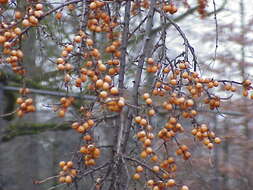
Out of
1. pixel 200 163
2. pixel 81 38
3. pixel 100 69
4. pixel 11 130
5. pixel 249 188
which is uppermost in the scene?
pixel 81 38

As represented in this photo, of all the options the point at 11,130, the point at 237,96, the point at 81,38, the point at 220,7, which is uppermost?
the point at 220,7

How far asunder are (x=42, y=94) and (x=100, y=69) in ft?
6.98

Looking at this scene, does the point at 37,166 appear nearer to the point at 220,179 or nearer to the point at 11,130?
the point at 11,130

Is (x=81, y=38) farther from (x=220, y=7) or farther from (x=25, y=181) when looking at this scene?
(x=220, y=7)

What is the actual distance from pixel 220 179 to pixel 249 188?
30 centimetres

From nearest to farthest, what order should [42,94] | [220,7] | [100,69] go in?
1. [100,69]
2. [42,94]
3. [220,7]

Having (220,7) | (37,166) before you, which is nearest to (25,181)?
(37,166)

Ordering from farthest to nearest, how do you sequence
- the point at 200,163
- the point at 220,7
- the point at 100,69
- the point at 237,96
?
1. the point at 220,7
2. the point at 237,96
3. the point at 200,163
4. the point at 100,69

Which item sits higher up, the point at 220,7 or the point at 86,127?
the point at 220,7

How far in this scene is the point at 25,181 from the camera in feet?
11.2

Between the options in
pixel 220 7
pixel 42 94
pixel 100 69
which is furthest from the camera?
pixel 220 7

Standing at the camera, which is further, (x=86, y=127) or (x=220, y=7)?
(x=220, y=7)

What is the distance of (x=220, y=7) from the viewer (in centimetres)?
473

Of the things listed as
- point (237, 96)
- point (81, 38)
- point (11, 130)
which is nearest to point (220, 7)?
point (237, 96)
